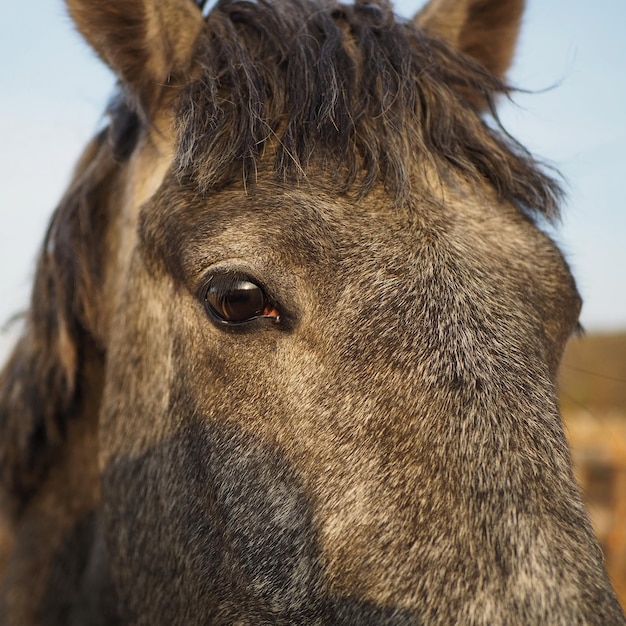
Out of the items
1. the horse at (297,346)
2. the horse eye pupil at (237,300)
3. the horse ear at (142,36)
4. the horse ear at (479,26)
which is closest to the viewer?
the horse at (297,346)

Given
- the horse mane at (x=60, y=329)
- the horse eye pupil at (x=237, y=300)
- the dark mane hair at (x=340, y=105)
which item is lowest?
the horse mane at (x=60, y=329)

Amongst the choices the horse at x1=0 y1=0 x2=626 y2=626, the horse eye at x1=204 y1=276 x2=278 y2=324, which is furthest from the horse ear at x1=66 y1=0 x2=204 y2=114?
the horse eye at x1=204 y1=276 x2=278 y2=324

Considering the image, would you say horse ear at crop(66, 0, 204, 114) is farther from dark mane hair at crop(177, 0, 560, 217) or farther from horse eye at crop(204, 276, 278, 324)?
horse eye at crop(204, 276, 278, 324)

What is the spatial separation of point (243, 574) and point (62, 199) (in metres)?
2.08

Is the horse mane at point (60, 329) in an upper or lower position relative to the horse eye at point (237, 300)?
lower

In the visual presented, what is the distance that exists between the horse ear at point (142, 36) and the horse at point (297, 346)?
0.01m

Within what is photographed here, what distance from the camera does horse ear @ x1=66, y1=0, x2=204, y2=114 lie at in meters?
2.87

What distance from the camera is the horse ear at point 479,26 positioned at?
3.37 metres

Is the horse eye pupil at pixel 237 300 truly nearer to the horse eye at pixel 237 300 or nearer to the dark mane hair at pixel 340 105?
the horse eye at pixel 237 300

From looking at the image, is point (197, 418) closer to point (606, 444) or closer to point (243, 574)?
point (243, 574)

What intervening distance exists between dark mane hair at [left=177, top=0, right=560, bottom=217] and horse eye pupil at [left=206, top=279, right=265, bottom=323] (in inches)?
16.4

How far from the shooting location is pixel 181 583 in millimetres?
2459

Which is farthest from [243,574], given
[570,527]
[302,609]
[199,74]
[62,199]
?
[62,199]

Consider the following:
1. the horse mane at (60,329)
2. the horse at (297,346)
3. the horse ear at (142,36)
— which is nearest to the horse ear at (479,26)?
the horse at (297,346)
